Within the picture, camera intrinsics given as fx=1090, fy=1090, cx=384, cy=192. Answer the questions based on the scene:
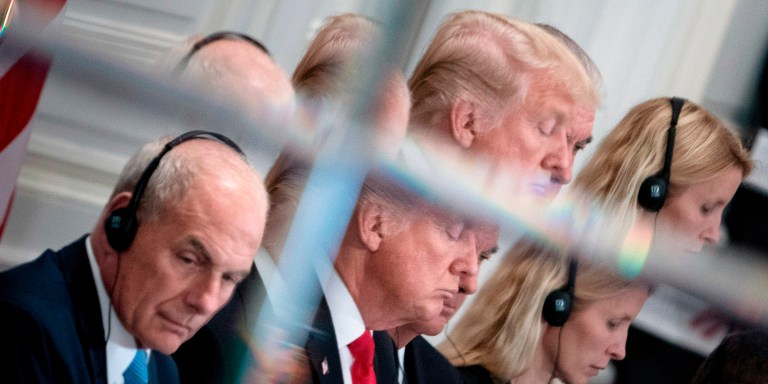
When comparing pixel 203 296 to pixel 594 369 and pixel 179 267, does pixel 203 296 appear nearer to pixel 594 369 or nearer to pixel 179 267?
pixel 179 267

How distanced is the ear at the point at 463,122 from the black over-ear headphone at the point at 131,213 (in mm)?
229

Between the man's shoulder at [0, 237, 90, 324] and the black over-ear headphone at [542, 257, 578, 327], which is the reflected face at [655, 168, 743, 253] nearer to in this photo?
the black over-ear headphone at [542, 257, 578, 327]

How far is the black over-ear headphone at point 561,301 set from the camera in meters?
0.67

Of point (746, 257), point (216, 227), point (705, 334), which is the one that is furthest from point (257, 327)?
point (705, 334)

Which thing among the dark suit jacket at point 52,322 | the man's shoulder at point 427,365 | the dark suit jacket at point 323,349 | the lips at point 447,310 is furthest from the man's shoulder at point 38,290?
the man's shoulder at point 427,365

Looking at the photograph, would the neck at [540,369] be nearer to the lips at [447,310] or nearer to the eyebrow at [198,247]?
the lips at [447,310]

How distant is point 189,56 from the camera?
0.31 metres

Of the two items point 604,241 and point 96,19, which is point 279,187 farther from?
point 604,241

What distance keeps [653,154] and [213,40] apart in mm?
446

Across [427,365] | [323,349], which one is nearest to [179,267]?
[323,349]

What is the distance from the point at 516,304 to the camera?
75cm

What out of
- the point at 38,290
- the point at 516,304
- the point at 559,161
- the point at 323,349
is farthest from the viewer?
the point at 516,304

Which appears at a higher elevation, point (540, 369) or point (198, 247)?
point (198, 247)

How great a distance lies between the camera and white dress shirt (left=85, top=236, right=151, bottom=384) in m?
0.33
